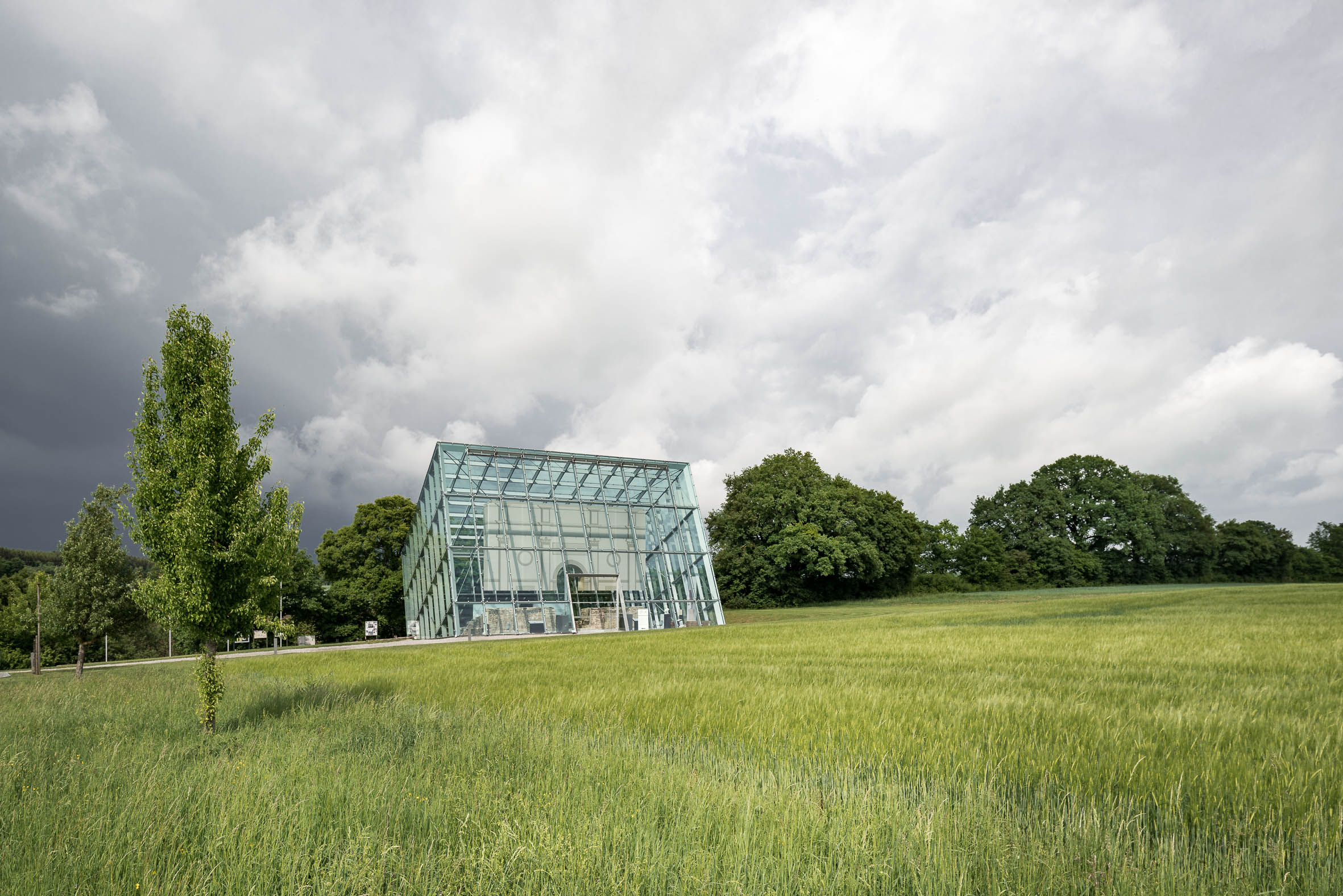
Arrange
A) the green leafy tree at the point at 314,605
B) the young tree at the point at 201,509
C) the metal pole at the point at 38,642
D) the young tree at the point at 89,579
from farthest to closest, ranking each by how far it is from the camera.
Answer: the green leafy tree at the point at 314,605 < the metal pole at the point at 38,642 < the young tree at the point at 89,579 < the young tree at the point at 201,509

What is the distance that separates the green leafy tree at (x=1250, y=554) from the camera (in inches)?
2820

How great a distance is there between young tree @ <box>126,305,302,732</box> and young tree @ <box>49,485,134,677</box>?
1970 cm

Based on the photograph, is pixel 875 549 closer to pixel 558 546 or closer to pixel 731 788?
pixel 558 546

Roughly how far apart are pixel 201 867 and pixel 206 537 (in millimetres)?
5513

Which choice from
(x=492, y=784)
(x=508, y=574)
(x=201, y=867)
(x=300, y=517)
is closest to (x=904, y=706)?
(x=492, y=784)

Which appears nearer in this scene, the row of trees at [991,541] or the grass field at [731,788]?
the grass field at [731,788]

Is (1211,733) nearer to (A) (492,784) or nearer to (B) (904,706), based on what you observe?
(B) (904,706)

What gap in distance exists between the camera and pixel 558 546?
34.2 metres

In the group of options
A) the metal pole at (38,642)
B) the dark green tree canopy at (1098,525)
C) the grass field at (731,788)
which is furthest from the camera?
the dark green tree canopy at (1098,525)

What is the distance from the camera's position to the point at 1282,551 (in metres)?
76.2

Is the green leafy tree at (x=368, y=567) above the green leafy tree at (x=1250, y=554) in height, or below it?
above

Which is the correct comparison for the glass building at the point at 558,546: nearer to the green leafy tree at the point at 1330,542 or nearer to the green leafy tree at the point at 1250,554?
the green leafy tree at the point at 1250,554

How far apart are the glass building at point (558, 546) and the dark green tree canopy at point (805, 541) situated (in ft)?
55.3

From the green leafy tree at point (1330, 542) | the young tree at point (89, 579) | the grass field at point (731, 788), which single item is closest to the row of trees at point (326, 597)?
the young tree at point (89, 579)
